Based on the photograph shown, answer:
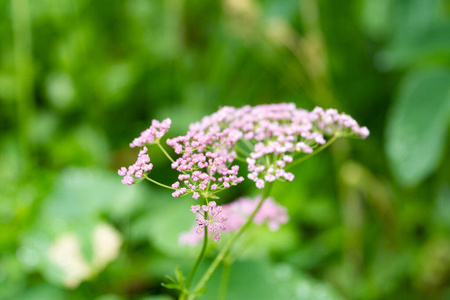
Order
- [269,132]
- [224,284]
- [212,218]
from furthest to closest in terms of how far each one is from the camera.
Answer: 1. [224,284]
2. [269,132]
3. [212,218]

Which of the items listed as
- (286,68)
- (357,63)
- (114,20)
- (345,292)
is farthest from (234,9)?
(345,292)

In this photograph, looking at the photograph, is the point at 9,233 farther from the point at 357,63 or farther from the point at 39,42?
the point at 357,63

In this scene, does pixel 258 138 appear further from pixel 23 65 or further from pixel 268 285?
pixel 23 65

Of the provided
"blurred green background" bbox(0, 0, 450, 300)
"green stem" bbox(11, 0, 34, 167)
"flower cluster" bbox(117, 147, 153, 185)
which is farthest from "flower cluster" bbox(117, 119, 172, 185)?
"green stem" bbox(11, 0, 34, 167)

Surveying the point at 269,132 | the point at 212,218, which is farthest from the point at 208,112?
the point at 212,218

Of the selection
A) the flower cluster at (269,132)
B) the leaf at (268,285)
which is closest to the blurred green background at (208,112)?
the leaf at (268,285)

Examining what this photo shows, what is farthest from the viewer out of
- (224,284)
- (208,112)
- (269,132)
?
(208,112)

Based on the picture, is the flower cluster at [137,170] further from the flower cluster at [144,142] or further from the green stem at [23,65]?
the green stem at [23,65]
